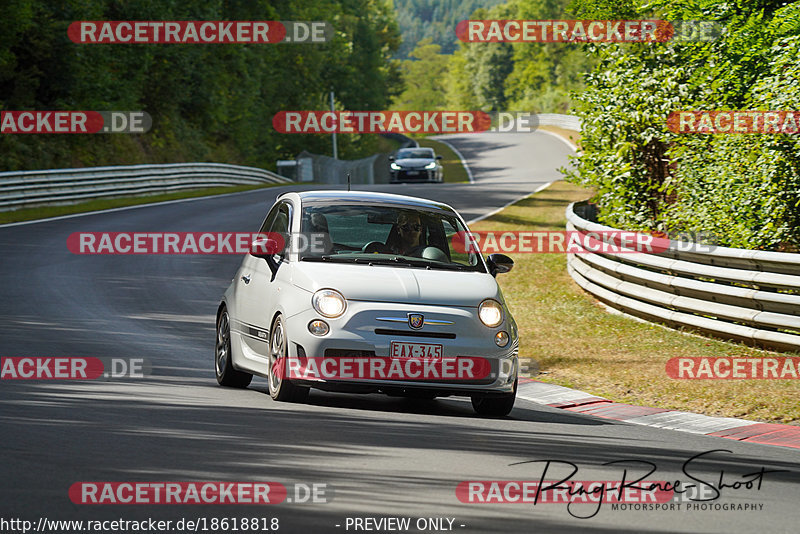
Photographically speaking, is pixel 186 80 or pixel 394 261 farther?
Result: pixel 186 80

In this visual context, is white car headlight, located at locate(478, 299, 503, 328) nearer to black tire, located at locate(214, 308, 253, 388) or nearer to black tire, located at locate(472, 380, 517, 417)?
black tire, located at locate(472, 380, 517, 417)

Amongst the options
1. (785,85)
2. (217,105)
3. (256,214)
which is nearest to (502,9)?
(217,105)

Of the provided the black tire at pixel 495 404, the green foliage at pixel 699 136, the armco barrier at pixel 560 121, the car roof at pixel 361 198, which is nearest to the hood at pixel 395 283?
the black tire at pixel 495 404

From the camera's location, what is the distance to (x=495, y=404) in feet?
30.3

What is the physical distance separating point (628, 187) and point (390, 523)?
47.9ft

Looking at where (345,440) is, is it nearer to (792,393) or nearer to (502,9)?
(792,393)

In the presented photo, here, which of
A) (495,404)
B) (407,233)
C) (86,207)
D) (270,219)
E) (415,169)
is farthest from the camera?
(415,169)

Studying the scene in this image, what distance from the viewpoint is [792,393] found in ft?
34.5

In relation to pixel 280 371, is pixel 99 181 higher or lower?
lower

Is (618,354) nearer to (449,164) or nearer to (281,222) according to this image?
(281,222)

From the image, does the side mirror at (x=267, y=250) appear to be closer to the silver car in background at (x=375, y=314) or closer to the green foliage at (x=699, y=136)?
the silver car in background at (x=375, y=314)

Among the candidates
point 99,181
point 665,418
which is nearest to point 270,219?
point 665,418

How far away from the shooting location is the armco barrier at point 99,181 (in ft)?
96.0

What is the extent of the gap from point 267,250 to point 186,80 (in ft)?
164
